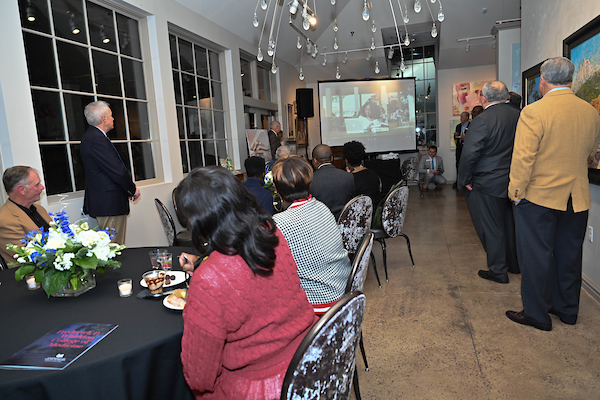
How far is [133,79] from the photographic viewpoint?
428 centimetres

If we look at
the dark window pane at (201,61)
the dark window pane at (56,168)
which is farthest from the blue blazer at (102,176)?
the dark window pane at (201,61)

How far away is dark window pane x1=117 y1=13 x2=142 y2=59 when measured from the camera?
4.11m

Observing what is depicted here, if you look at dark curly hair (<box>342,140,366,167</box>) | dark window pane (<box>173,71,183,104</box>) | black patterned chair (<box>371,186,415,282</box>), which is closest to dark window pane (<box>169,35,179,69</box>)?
dark window pane (<box>173,71,183,104</box>)

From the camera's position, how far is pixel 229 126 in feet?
20.2

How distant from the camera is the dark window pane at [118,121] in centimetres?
402

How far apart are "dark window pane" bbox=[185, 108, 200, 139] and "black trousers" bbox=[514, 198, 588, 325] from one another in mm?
4176

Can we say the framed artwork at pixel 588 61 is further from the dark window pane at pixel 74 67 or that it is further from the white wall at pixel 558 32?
the dark window pane at pixel 74 67

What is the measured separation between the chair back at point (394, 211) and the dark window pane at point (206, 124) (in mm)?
3233

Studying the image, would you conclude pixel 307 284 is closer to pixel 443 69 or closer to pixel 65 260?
pixel 65 260

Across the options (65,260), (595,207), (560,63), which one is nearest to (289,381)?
(65,260)

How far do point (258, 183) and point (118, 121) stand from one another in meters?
2.05

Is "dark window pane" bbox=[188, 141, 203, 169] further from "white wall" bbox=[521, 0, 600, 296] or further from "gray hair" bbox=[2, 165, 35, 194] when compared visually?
"white wall" bbox=[521, 0, 600, 296]

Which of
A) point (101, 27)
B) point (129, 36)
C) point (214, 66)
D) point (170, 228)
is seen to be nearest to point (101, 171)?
point (170, 228)

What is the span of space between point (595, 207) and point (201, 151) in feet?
15.0
